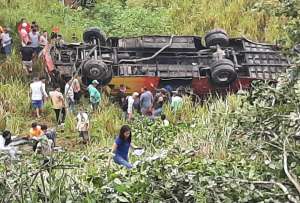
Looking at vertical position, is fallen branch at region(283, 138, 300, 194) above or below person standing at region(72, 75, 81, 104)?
below

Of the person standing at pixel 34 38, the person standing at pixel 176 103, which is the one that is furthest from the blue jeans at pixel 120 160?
the person standing at pixel 34 38

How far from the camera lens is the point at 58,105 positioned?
43.2 feet

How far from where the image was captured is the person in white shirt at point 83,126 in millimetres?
12313

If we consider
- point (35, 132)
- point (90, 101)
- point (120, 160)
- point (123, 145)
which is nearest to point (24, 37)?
point (90, 101)

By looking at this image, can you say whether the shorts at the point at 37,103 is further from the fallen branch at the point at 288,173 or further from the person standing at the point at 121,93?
the fallen branch at the point at 288,173

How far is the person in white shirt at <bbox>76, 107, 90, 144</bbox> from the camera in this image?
12313 millimetres

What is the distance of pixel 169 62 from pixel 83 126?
135 inches

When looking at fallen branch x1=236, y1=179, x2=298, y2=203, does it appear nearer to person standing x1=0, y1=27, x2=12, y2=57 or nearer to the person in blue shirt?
the person in blue shirt

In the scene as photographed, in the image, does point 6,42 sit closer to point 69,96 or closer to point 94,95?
point 69,96

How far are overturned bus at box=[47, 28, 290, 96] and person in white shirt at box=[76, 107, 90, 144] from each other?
1630mm

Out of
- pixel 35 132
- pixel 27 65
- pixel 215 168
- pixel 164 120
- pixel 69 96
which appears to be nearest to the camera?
pixel 215 168

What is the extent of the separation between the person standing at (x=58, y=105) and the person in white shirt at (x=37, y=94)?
1.00ft

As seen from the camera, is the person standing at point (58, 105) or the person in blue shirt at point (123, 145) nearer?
the person in blue shirt at point (123, 145)

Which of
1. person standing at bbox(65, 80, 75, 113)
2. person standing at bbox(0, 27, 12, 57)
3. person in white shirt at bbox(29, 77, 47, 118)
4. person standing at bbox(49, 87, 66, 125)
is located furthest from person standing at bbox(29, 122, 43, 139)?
person standing at bbox(0, 27, 12, 57)
